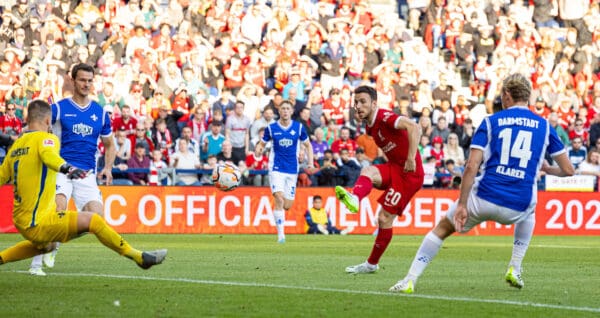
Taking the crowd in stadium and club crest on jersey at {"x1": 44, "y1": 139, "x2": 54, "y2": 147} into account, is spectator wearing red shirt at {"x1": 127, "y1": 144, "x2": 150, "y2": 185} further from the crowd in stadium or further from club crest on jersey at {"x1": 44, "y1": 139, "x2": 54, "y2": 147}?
club crest on jersey at {"x1": 44, "y1": 139, "x2": 54, "y2": 147}

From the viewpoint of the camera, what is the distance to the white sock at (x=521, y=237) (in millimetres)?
11016

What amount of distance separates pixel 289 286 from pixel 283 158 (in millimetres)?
10907

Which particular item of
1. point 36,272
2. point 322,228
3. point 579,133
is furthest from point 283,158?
point 579,133

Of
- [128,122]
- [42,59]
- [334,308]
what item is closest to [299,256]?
[334,308]

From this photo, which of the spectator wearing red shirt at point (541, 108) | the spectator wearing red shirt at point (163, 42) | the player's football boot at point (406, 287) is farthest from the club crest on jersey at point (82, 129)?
the spectator wearing red shirt at point (541, 108)

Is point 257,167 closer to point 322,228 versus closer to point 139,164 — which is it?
point 322,228

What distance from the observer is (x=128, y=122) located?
25.1m

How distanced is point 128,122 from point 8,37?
3956mm

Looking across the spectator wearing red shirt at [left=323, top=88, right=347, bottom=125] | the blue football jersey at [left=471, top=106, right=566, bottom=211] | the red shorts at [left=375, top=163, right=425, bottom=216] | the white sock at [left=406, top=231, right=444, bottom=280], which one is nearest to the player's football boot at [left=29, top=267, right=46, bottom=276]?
the red shorts at [left=375, top=163, right=425, bottom=216]

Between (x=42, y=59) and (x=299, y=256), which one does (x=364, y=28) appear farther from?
(x=299, y=256)

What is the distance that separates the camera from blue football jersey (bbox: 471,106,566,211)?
10305 millimetres

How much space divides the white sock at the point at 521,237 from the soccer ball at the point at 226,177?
27.2 feet

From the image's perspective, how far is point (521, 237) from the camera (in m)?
11.1

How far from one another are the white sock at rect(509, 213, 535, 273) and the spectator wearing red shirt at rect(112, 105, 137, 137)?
15.2 meters
